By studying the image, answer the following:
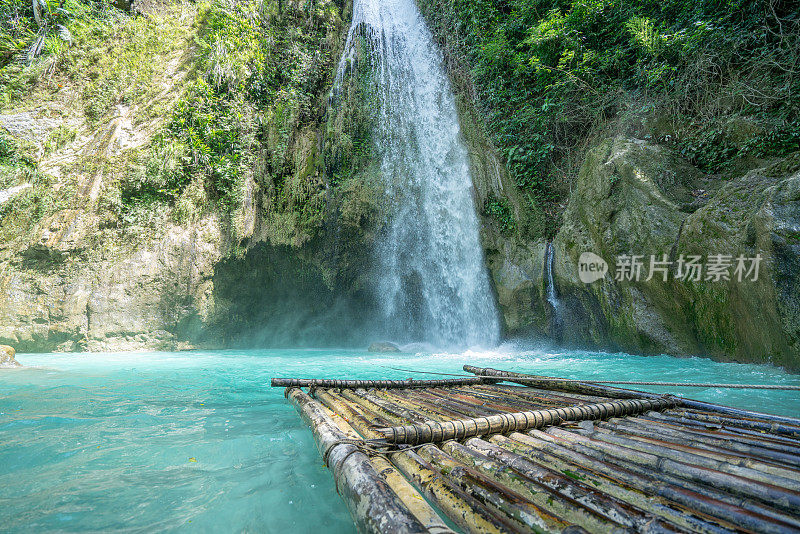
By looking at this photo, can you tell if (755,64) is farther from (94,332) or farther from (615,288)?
(94,332)

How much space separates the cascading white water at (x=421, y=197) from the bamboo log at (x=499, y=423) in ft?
24.9

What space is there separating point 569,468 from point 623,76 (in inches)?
402

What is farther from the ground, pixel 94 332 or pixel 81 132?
pixel 81 132

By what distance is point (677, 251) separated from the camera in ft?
20.1

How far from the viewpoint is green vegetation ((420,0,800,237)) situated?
6.43 m

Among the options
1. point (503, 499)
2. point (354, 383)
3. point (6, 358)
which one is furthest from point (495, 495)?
point (6, 358)

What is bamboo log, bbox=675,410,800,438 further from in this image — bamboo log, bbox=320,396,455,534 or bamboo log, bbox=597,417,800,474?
bamboo log, bbox=320,396,455,534

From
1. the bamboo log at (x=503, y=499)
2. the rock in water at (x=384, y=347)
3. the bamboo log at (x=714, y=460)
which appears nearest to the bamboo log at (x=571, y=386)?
the bamboo log at (x=714, y=460)

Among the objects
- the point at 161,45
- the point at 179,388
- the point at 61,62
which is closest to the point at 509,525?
the point at 179,388

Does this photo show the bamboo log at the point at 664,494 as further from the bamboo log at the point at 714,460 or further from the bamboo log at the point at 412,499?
the bamboo log at the point at 412,499

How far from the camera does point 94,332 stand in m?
9.73

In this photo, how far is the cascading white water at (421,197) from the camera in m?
10.3

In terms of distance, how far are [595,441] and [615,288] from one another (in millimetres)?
6501

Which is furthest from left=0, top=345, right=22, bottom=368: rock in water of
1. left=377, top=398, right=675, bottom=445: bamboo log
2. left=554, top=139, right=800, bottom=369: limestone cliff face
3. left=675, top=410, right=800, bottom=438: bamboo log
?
left=554, top=139, right=800, bottom=369: limestone cliff face
